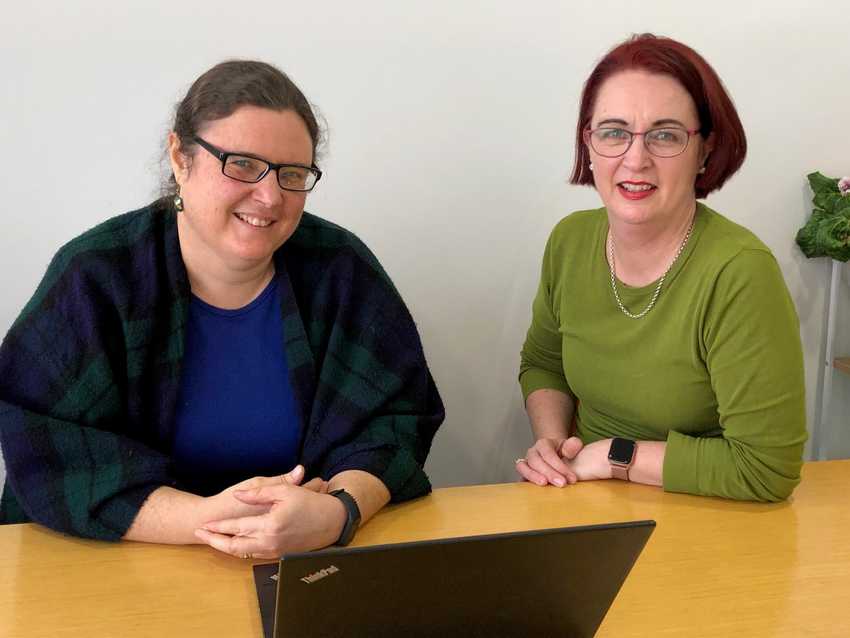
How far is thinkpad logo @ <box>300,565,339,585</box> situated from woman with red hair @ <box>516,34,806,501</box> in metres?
0.74

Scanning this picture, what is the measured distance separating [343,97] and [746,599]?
1412 mm

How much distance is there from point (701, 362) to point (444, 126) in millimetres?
929

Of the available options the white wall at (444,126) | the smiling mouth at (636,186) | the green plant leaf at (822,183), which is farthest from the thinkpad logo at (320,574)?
the green plant leaf at (822,183)

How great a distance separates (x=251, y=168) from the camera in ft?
4.89

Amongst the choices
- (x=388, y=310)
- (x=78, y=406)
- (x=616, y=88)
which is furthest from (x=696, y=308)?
(x=78, y=406)

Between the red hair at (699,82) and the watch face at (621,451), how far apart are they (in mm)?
522

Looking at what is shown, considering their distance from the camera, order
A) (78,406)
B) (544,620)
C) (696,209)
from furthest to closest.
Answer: (696,209)
(78,406)
(544,620)

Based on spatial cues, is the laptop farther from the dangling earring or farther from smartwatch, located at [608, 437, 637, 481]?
the dangling earring

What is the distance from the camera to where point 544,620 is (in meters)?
1.12

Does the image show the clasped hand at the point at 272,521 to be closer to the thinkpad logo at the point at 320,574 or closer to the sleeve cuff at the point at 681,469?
the thinkpad logo at the point at 320,574

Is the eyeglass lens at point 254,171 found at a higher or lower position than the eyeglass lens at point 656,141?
lower

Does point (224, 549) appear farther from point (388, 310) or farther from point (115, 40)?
point (115, 40)

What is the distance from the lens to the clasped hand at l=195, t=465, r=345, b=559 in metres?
1.33

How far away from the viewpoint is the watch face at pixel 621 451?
1642 millimetres
